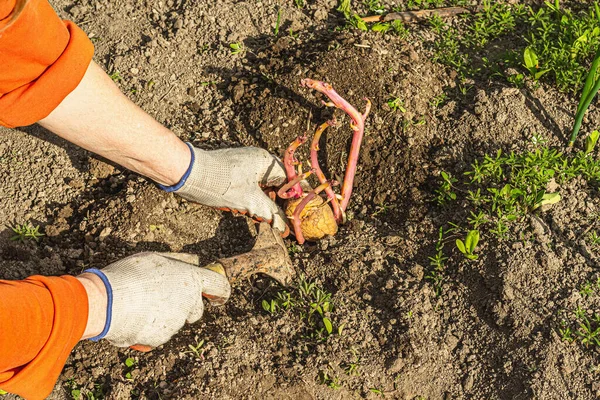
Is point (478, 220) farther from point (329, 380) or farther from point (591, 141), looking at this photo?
point (329, 380)

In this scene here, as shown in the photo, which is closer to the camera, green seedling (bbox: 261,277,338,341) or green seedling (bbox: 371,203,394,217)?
green seedling (bbox: 261,277,338,341)

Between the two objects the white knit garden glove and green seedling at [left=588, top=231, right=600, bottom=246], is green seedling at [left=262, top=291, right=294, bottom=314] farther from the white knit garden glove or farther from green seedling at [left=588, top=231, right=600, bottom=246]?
green seedling at [left=588, top=231, right=600, bottom=246]

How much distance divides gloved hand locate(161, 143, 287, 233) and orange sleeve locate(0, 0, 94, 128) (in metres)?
0.71

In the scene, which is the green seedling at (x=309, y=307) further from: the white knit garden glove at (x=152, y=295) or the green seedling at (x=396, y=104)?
the green seedling at (x=396, y=104)

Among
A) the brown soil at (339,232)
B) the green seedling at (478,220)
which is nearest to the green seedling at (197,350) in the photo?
the brown soil at (339,232)

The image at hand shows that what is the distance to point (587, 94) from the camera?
9.49 ft

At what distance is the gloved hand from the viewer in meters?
2.88

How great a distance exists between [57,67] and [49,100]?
0.13 meters

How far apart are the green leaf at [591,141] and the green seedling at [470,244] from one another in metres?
0.77

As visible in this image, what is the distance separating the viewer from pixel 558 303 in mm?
2613

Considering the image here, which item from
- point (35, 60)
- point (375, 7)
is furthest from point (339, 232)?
point (35, 60)

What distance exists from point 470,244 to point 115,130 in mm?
1592

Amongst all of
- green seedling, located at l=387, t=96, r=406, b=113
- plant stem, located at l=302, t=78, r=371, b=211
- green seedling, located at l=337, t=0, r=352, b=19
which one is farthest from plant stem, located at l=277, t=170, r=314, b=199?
green seedling, located at l=337, t=0, r=352, b=19

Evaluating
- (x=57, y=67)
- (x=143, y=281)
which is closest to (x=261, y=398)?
(x=143, y=281)
